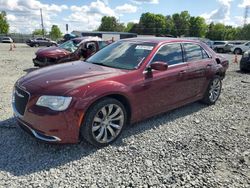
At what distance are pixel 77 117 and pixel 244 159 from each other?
2464 millimetres

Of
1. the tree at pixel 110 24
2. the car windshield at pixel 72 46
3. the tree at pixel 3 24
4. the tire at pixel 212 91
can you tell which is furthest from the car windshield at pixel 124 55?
the tree at pixel 110 24

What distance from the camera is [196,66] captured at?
5.20 metres

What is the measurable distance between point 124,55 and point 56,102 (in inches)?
69.2

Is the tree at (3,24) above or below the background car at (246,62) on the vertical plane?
above

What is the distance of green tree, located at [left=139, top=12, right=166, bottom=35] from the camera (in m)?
96.2

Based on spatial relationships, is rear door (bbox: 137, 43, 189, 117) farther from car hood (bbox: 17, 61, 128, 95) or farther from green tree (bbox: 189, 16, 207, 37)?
green tree (bbox: 189, 16, 207, 37)

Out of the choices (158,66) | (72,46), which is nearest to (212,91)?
(158,66)

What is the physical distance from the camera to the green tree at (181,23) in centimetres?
9341

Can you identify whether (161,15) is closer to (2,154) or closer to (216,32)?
(216,32)

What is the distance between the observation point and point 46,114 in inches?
128

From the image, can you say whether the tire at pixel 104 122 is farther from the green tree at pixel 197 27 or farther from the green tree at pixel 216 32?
the green tree at pixel 197 27

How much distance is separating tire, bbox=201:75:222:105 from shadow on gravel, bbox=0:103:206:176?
2152 mm

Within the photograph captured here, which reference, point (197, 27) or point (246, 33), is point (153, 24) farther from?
point (246, 33)

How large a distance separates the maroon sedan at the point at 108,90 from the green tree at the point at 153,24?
9323 cm
